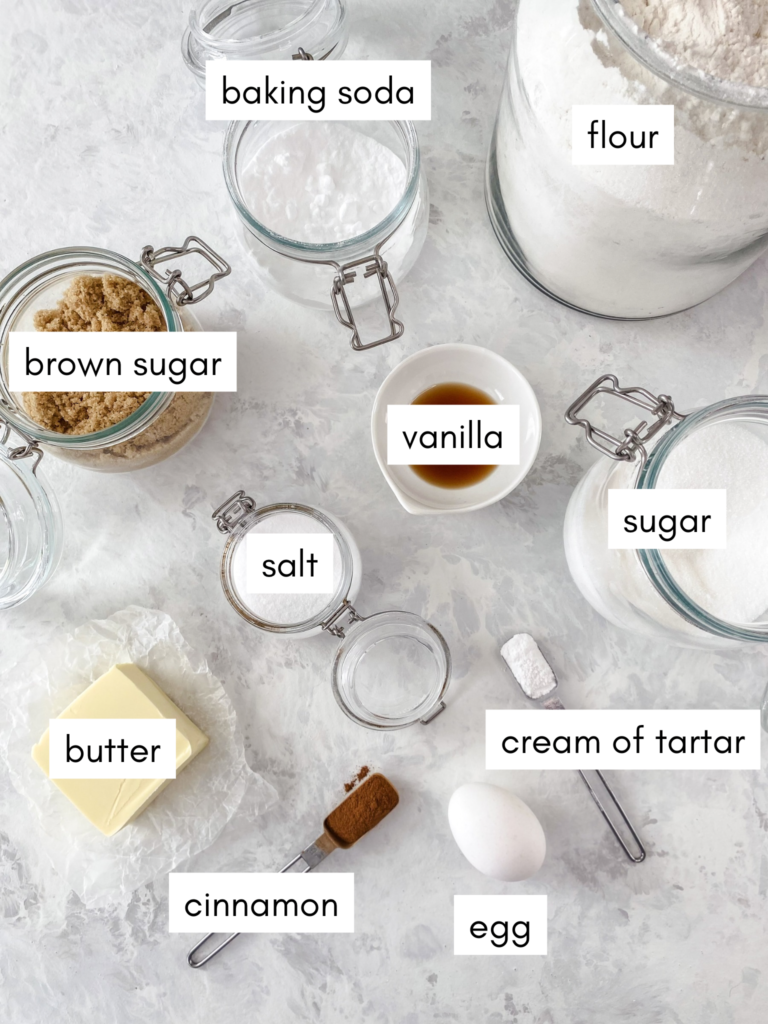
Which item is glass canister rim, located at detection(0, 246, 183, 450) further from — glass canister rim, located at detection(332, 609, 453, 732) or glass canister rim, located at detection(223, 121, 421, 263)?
glass canister rim, located at detection(332, 609, 453, 732)

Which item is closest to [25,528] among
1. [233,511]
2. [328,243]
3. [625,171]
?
[233,511]

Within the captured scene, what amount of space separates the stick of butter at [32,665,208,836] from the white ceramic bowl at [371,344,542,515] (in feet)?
1.14

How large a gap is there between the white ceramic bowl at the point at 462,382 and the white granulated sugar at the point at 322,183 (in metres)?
0.16

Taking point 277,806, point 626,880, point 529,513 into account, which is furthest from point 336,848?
point 529,513

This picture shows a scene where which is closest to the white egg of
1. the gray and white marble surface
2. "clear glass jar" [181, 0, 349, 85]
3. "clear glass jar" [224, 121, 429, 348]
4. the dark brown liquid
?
the gray and white marble surface

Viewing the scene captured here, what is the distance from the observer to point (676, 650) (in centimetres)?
92

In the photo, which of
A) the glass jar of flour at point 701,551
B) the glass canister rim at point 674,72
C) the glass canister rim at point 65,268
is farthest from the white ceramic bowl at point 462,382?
the glass canister rim at point 674,72

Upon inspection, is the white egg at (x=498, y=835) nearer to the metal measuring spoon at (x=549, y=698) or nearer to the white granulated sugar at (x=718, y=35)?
the metal measuring spoon at (x=549, y=698)

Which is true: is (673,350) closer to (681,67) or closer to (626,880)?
(681,67)

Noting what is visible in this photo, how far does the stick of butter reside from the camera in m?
0.89

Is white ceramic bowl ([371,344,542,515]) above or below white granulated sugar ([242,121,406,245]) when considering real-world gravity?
below

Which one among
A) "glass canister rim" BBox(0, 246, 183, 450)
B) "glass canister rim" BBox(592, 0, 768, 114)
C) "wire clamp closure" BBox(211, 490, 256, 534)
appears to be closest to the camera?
"glass canister rim" BBox(592, 0, 768, 114)

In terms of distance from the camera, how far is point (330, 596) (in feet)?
2.85

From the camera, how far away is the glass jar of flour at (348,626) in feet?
2.84
